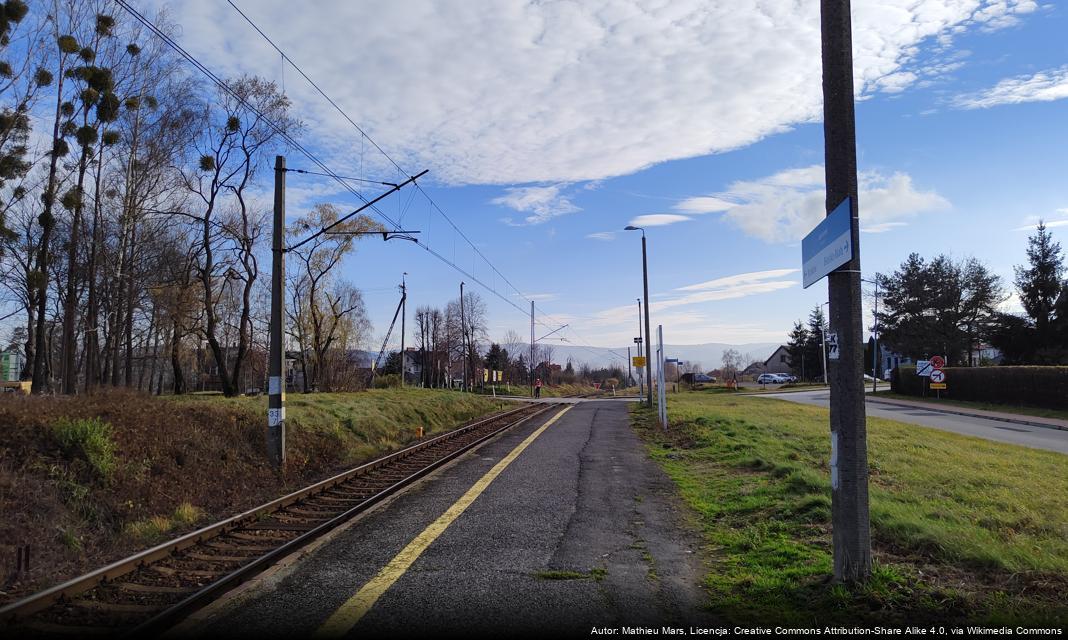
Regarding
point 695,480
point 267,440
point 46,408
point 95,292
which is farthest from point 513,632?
point 95,292

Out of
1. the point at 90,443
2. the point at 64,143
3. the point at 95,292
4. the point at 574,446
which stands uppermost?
the point at 64,143

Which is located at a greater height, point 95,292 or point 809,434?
point 95,292

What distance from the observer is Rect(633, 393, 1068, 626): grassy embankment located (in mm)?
4812

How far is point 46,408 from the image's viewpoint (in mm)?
10172

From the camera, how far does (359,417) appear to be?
844 inches

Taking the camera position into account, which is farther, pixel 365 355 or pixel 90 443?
pixel 365 355

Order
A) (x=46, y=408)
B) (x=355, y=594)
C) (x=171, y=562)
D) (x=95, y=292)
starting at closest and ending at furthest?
(x=355, y=594)
(x=171, y=562)
(x=46, y=408)
(x=95, y=292)

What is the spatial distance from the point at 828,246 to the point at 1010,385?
39.0m

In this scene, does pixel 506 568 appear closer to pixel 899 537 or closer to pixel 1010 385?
pixel 899 537

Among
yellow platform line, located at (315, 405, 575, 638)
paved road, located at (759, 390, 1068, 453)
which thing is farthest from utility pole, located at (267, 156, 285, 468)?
paved road, located at (759, 390, 1068, 453)

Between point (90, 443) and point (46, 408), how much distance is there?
5.00 feet

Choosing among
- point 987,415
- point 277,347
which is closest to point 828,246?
point 277,347

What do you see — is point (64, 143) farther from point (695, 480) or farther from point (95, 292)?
point (695, 480)

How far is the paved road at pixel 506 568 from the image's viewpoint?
193 inches
